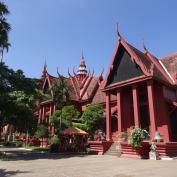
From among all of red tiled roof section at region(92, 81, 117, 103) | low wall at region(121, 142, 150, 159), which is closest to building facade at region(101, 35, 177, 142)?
low wall at region(121, 142, 150, 159)

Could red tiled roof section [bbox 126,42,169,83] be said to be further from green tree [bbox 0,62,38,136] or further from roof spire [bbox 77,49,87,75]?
roof spire [bbox 77,49,87,75]

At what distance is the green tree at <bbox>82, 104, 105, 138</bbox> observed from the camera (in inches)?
1132

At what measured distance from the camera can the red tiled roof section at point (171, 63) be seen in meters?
26.7

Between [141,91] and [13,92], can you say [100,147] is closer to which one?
[141,91]

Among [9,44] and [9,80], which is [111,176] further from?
[9,44]

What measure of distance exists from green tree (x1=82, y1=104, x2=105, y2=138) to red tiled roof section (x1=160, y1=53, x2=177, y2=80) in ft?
29.0

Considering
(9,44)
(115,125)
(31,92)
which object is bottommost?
(115,125)

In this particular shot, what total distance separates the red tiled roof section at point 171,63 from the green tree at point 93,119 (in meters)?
8.85

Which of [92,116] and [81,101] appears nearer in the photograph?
[92,116]

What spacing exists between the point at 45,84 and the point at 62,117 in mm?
11799

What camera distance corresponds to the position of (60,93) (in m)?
31.9

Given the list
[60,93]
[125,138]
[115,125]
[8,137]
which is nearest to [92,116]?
[115,125]

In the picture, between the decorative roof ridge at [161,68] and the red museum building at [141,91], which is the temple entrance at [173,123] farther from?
the decorative roof ridge at [161,68]

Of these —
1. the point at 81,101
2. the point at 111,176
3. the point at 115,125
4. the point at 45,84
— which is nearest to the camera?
the point at 111,176
